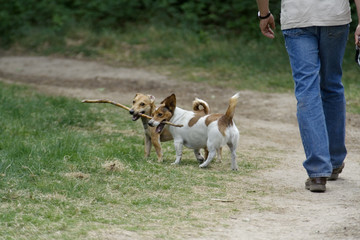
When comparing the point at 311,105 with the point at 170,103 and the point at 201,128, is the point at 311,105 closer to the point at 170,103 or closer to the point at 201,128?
the point at 201,128

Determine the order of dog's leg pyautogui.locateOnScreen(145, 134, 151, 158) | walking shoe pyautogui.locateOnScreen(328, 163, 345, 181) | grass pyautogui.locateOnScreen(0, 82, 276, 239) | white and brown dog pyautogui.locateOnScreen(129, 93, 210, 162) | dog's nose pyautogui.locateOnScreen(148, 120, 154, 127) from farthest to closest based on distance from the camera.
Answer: dog's leg pyautogui.locateOnScreen(145, 134, 151, 158), white and brown dog pyautogui.locateOnScreen(129, 93, 210, 162), dog's nose pyautogui.locateOnScreen(148, 120, 154, 127), walking shoe pyautogui.locateOnScreen(328, 163, 345, 181), grass pyautogui.locateOnScreen(0, 82, 276, 239)

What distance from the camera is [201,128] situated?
229 inches

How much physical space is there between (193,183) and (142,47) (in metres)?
10.8

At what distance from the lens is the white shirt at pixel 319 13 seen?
15.8 ft

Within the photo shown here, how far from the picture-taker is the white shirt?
4809 mm

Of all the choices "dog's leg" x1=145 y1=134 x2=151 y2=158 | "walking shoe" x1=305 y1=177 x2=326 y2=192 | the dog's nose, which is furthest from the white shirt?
"dog's leg" x1=145 y1=134 x2=151 y2=158

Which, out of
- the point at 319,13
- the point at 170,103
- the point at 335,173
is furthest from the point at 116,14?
the point at 319,13

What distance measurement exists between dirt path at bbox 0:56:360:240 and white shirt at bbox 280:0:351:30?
1.28 m

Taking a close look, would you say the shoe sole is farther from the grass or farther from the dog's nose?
the dog's nose

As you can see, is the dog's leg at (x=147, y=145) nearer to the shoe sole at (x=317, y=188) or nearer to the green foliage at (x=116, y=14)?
the shoe sole at (x=317, y=188)

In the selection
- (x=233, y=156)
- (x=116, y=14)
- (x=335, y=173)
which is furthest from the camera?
(x=116, y=14)

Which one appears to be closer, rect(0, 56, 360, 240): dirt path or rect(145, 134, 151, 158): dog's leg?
rect(0, 56, 360, 240): dirt path

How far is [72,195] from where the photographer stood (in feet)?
14.9

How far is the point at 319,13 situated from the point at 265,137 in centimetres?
335
